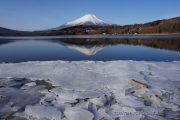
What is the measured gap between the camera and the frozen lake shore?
4768mm

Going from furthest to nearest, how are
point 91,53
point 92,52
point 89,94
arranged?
point 92,52 < point 91,53 < point 89,94

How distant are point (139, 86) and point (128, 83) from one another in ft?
1.42

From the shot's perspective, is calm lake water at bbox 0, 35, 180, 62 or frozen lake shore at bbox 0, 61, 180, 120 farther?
calm lake water at bbox 0, 35, 180, 62

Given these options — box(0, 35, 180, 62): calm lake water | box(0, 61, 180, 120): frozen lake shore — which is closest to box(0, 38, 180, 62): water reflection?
box(0, 35, 180, 62): calm lake water

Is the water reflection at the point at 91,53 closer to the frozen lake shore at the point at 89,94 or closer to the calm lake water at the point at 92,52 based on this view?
the calm lake water at the point at 92,52

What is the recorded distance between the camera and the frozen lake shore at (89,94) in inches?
188

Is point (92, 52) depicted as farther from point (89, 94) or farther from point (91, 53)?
point (89, 94)

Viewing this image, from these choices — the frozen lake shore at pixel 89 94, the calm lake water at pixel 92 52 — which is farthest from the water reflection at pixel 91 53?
the frozen lake shore at pixel 89 94

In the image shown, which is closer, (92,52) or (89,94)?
(89,94)

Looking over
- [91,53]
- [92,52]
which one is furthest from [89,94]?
[92,52]

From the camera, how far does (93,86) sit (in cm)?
666

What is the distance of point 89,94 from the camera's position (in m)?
5.89

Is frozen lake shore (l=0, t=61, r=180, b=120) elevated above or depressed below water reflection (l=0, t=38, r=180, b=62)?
above

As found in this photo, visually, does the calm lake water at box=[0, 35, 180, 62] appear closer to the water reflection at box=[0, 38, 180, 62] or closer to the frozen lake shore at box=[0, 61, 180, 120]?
the water reflection at box=[0, 38, 180, 62]
